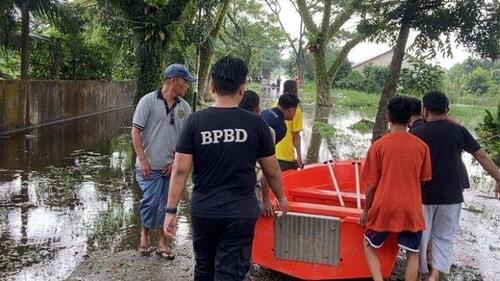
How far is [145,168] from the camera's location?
4.53 meters

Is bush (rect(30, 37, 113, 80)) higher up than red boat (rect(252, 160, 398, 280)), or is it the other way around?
bush (rect(30, 37, 113, 80))

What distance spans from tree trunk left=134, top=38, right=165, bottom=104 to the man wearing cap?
171 inches

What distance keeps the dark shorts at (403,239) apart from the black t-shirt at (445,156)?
0.53 meters

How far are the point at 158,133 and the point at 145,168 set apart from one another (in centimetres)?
32

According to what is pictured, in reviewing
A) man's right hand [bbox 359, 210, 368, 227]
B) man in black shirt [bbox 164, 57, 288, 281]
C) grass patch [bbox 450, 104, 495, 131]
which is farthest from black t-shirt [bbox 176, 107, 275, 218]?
grass patch [bbox 450, 104, 495, 131]

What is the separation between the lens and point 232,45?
3959 cm

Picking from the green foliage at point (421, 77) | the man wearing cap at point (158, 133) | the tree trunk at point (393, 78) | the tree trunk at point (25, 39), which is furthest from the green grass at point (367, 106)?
the man wearing cap at point (158, 133)

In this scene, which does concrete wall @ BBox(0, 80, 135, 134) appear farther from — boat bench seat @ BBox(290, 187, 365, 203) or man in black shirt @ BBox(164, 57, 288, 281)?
man in black shirt @ BBox(164, 57, 288, 281)

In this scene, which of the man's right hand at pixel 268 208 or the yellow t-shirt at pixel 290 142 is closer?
the man's right hand at pixel 268 208

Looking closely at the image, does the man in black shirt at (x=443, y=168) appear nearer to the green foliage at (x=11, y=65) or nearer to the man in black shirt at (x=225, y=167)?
the man in black shirt at (x=225, y=167)

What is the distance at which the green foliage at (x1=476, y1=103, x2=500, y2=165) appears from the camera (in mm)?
11859

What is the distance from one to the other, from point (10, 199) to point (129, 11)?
350 centimetres

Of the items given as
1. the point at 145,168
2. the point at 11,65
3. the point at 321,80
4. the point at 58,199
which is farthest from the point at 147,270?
the point at 321,80

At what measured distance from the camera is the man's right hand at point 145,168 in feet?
14.8
